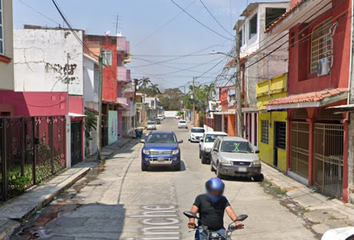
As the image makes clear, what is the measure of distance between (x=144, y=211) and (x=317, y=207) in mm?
4574

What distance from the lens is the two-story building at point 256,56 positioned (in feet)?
77.7

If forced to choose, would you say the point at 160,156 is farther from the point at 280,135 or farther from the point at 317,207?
the point at 317,207

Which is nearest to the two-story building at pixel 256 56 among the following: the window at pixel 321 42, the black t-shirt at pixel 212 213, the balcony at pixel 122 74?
the window at pixel 321 42

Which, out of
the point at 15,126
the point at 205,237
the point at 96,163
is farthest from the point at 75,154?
the point at 205,237

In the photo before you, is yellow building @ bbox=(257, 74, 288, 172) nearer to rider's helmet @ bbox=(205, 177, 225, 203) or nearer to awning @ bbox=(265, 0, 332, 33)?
awning @ bbox=(265, 0, 332, 33)

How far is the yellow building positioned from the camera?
16.3 metres

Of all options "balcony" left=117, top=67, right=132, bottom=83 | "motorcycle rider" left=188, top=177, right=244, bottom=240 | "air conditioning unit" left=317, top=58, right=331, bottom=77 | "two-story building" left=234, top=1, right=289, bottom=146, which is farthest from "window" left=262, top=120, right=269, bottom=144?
"balcony" left=117, top=67, right=132, bottom=83

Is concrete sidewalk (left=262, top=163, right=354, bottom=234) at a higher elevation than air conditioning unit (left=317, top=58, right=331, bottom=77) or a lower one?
lower

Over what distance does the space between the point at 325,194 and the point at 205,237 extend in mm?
7702

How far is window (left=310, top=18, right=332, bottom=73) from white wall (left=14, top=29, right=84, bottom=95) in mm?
14666

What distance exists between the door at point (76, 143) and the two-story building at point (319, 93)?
9800 mm

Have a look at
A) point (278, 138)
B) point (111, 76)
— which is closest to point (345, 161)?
point (278, 138)

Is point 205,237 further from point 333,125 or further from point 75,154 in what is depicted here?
point 75,154

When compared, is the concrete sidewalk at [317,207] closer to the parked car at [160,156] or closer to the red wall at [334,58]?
the red wall at [334,58]
